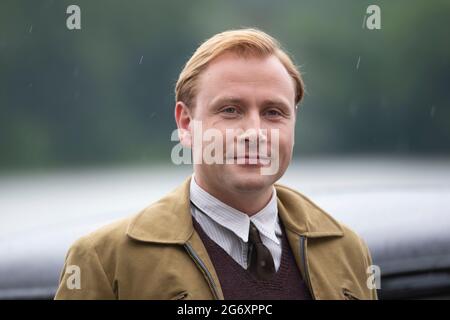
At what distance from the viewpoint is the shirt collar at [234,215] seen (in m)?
2.27

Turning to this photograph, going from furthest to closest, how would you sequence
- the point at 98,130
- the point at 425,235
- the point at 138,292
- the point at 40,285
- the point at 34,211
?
the point at 98,130
the point at 34,211
the point at 425,235
the point at 40,285
the point at 138,292

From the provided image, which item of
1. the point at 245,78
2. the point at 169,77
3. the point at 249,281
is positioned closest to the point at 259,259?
the point at 249,281

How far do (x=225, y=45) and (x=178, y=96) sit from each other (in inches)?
8.0

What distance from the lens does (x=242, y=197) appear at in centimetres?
227

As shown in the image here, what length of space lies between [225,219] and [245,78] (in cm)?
34

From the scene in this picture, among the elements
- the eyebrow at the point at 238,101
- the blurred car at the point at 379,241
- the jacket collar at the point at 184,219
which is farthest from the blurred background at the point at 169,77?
the eyebrow at the point at 238,101

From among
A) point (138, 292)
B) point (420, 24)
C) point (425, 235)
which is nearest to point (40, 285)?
point (138, 292)

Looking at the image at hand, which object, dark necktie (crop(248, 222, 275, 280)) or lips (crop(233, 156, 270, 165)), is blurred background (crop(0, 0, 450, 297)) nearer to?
dark necktie (crop(248, 222, 275, 280))

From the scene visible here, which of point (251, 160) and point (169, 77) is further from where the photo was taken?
point (169, 77)

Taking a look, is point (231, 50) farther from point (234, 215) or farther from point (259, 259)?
point (259, 259)

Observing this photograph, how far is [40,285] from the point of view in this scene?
2.94m

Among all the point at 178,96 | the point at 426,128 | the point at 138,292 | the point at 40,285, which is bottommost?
the point at 426,128

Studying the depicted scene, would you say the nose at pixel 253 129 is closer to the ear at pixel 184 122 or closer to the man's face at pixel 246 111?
the man's face at pixel 246 111
